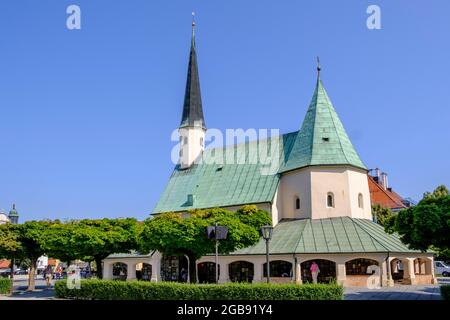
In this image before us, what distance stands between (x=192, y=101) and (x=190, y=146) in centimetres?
637

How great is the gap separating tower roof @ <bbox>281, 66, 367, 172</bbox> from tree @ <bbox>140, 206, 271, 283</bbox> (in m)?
11.7

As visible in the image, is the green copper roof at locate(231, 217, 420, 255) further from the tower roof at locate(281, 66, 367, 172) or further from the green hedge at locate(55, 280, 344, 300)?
the green hedge at locate(55, 280, 344, 300)

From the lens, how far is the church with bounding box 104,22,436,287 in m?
35.8

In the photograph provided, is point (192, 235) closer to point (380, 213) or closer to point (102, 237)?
point (102, 237)

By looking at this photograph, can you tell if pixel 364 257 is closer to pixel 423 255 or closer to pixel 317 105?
pixel 423 255

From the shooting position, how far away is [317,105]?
44875 mm

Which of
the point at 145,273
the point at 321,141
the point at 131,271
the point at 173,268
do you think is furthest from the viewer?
the point at 145,273

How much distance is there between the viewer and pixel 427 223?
22.3m

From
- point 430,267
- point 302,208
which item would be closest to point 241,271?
point 302,208

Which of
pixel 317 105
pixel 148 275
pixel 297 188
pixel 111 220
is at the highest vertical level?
pixel 317 105

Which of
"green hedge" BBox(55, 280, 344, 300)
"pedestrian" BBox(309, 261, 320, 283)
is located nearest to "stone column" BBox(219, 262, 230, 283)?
"pedestrian" BBox(309, 261, 320, 283)
